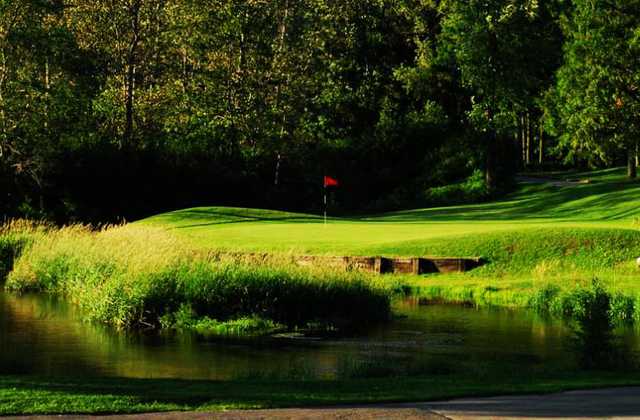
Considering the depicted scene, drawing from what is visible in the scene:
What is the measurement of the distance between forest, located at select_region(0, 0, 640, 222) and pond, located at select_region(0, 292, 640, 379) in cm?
2718

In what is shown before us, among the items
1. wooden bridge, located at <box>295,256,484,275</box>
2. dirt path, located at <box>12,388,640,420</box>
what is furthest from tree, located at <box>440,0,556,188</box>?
dirt path, located at <box>12,388,640,420</box>

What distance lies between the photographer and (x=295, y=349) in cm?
2241

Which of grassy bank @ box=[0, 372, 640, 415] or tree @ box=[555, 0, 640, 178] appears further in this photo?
tree @ box=[555, 0, 640, 178]

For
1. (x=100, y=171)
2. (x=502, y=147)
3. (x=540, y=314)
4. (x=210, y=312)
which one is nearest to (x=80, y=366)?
(x=210, y=312)

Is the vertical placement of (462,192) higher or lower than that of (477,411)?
higher

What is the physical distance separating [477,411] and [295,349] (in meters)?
10.6

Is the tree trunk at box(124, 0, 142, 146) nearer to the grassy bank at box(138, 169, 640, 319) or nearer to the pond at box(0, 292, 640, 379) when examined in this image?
the grassy bank at box(138, 169, 640, 319)

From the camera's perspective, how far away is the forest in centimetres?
5303

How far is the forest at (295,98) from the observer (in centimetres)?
5303

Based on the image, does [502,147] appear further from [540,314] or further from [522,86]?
[540,314]

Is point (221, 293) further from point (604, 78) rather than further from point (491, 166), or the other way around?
point (491, 166)

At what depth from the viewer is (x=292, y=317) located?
26078mm

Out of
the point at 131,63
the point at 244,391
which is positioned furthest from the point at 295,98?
the point at 244,391

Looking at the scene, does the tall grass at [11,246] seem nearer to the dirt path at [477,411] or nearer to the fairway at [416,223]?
the fairway at [416,223]
